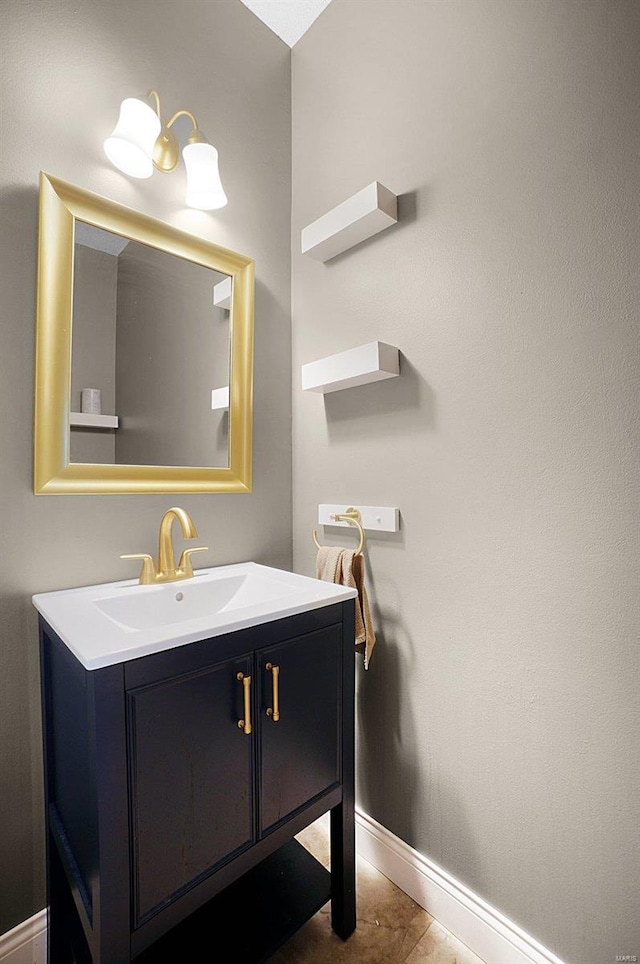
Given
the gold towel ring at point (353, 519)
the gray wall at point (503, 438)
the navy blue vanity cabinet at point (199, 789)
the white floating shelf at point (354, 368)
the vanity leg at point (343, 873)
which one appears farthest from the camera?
the gold towel ring at point (353, 519)

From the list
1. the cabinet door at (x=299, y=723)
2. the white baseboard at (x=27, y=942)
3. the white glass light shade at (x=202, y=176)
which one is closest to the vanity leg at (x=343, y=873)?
the cabinet door at (x=299, y=723)

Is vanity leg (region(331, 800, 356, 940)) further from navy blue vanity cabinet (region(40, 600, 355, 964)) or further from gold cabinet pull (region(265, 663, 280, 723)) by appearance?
gold cabinet pull (region(265, 663, 280, 723))

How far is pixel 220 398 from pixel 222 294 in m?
0.34

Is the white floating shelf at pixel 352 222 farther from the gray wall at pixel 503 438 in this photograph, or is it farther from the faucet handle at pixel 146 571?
the faucet handle at pixel 146 571

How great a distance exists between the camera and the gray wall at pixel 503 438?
0.95 m

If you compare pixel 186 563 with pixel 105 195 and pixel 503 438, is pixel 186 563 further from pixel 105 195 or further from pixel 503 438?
pixel 105 195

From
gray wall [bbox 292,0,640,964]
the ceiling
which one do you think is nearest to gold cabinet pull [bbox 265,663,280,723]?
gray wall [bbox 292,0,640,964]

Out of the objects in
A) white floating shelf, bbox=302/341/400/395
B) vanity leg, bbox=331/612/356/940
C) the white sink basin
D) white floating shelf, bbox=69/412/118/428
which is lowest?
vanity leg, bbox=331/612/356/940

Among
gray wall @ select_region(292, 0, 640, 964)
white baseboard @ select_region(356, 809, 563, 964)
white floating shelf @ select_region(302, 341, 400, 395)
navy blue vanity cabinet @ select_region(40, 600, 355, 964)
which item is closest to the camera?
navy blue vanity cabinet @ select_region(40, 600, 355, 964)

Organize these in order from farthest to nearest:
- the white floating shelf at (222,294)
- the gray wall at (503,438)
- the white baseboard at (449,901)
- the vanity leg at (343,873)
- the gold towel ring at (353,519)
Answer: the white floating shelf at (222,294) < the gold towel ring at (353,519) < the vanity leg at (343,873) < the white baseboard at (449,901) < the gray wall at (503,438)

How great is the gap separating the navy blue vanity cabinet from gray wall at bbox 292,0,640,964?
10.2 inches

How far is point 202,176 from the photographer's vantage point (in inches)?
54.9

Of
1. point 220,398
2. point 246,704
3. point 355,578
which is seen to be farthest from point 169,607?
point 220,398

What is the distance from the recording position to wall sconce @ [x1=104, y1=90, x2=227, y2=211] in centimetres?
125
